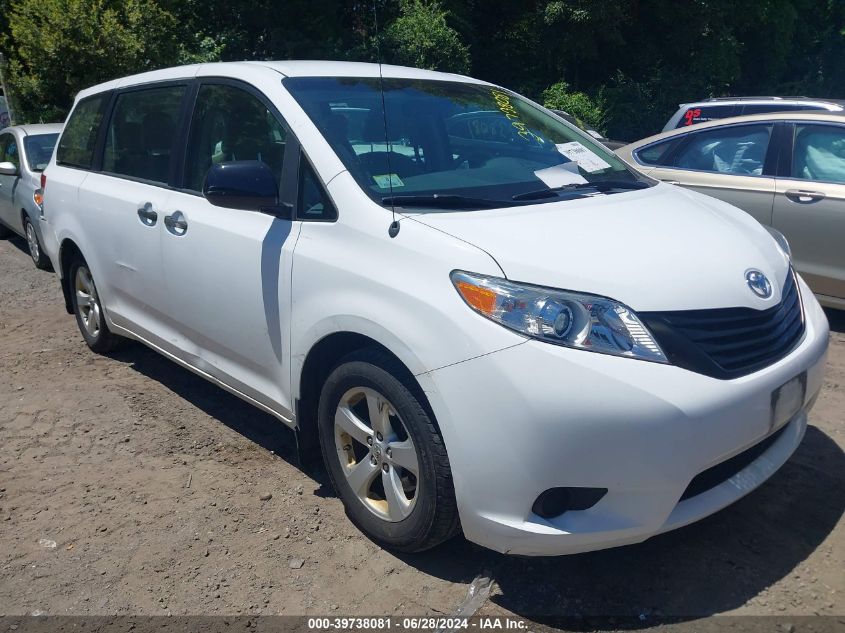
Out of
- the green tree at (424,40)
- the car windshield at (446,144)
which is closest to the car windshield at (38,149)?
the car windshield at (446,144)

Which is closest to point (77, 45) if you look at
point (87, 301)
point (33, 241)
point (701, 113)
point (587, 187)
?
point (33, 241)

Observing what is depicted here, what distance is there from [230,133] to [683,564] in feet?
9.02

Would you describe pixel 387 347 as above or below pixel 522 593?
above

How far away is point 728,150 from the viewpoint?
6117 mm

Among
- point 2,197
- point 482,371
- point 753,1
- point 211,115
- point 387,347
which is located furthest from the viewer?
point 753,1

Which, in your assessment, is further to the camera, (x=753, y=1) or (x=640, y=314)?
(x=753, y=1)

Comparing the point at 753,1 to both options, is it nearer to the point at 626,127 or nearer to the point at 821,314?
the point at 626,127

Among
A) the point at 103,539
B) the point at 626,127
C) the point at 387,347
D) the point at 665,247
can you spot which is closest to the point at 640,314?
the point at 665,247

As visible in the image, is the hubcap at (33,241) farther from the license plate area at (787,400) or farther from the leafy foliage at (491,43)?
the license plate area at (787,400)

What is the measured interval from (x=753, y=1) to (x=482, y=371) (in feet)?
80.6

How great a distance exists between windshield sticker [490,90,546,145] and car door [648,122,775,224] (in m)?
2.46

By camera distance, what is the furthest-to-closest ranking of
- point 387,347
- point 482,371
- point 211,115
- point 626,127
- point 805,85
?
1. point 805,85
2. point 626,127
3. point 211,115
4. point 387,347
5. point 482,371

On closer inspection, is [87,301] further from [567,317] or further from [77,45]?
[77,45]

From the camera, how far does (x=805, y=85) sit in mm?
25609
